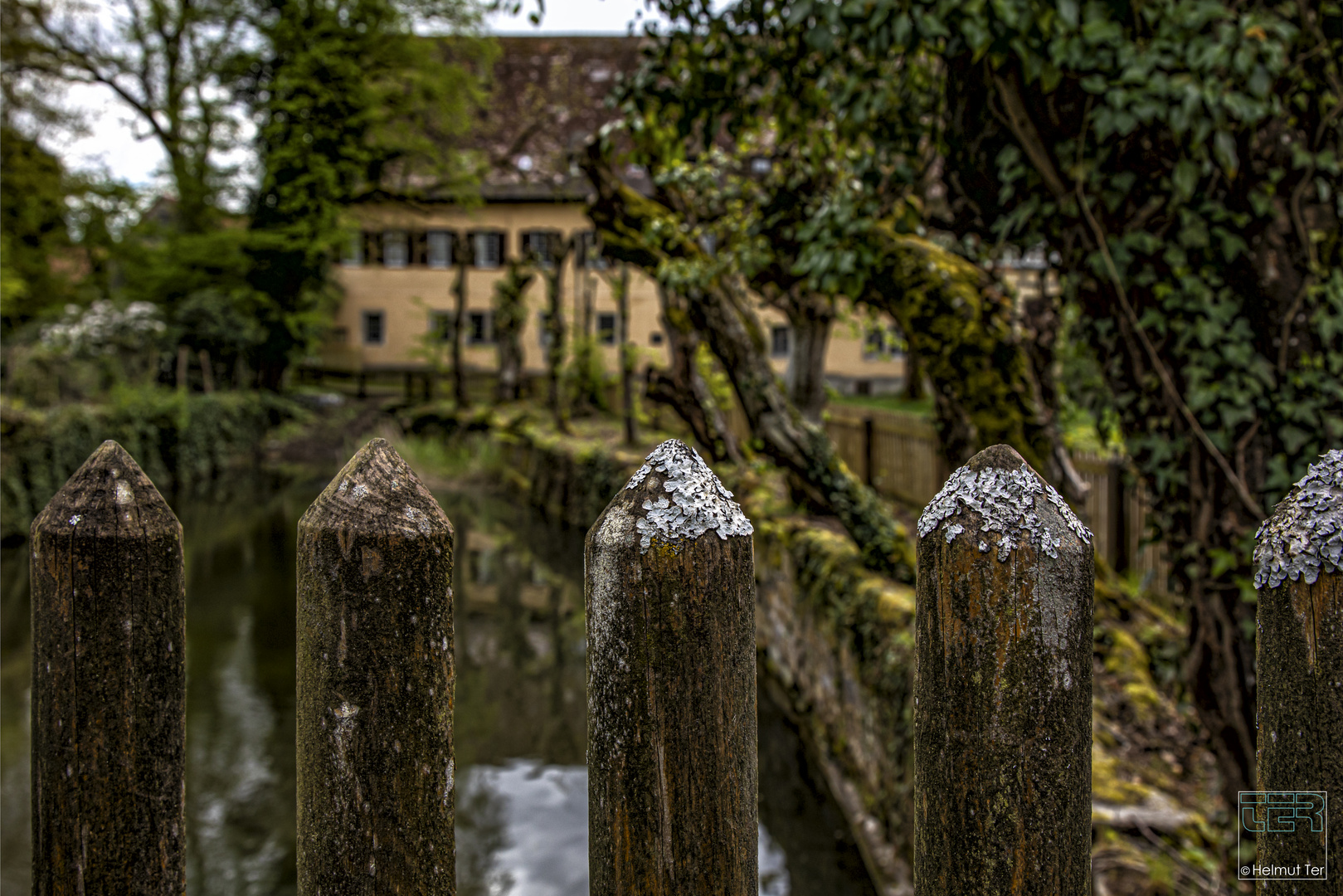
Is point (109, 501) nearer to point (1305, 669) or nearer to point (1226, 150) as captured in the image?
point (1305, 669)

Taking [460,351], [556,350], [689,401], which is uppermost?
[460,351]

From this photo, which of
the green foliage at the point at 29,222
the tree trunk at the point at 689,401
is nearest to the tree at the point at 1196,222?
the tree trunk at the point at 689,401

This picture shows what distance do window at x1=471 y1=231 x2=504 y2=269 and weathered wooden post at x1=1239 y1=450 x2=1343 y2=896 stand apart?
3288 cm

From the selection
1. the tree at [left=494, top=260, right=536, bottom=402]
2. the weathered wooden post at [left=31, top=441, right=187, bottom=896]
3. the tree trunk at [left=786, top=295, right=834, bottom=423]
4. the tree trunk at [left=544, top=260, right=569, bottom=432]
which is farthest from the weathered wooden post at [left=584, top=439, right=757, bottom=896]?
the tree at [left=494, top=260, right=536, bottom=402]

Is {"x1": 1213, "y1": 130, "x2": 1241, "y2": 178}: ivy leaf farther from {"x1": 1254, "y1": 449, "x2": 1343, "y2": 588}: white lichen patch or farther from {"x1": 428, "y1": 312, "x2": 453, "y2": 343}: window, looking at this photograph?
{"x1": 428, "y1": 312, "x2": 453, "y2": 343}: window

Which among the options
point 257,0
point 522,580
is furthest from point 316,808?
point 257,0

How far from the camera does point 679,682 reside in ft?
3.34

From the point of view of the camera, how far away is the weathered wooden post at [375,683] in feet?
3.36

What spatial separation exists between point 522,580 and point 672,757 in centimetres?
881

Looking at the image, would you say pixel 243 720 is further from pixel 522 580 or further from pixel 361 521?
pixel 361 521

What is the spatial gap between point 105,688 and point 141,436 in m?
14.7

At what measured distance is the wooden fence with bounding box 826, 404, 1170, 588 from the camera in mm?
6539

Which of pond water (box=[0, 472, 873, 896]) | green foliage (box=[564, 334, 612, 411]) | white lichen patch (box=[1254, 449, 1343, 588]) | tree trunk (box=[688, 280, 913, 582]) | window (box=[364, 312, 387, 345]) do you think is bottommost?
pond water (box=[0, 472, 873, 896])

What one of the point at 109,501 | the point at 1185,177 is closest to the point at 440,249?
the point at 1185,177
